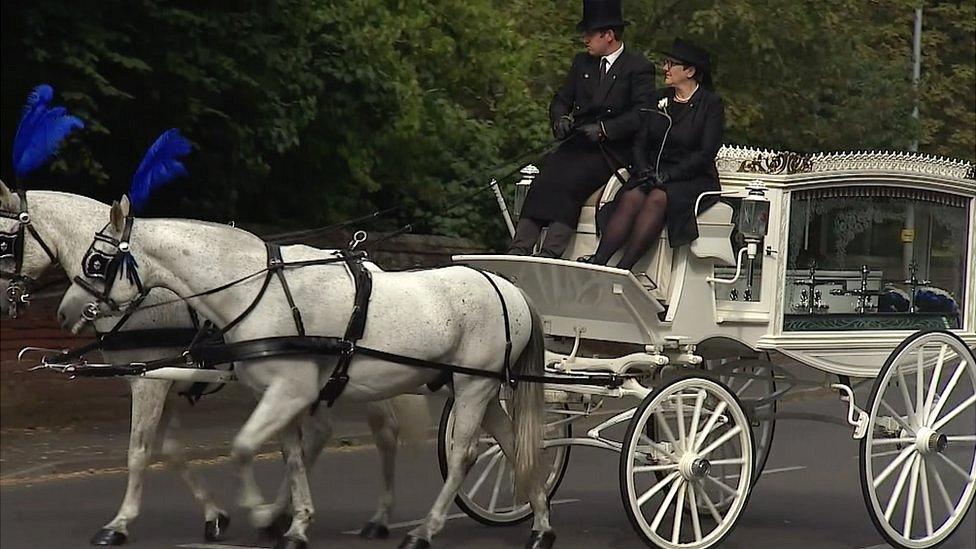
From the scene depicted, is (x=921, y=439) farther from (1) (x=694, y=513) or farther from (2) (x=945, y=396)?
(1) (x=694, y=513)

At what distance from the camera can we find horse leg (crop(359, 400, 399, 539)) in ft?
29.1

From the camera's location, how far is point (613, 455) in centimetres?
1312

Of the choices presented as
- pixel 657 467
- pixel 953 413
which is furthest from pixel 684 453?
pixel 953 413

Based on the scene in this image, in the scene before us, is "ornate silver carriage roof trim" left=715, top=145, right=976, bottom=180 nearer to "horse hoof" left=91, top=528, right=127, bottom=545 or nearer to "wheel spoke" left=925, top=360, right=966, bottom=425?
"wheel spoke" left=925, top=360, right=966, bottom=425

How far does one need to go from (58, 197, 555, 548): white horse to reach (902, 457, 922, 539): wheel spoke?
2136 mm

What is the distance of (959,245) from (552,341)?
109 inches

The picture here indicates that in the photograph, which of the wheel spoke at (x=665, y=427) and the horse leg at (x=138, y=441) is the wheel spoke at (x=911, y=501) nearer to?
the wheel spoke at (x=665, y=427)

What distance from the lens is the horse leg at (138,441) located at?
8.34 metres

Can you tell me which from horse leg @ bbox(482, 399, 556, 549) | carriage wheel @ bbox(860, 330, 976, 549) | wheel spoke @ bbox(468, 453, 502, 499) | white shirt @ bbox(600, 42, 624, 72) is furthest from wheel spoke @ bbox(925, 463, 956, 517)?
white shirt @ bbox(600, 42, 624, 72)

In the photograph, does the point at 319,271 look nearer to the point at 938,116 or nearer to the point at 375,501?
the point at 375,501

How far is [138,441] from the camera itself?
8.38 m

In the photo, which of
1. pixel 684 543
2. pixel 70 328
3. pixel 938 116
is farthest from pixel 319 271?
pixel 938 116

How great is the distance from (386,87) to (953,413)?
7.22 metres

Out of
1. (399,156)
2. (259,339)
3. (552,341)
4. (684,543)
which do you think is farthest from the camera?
(399,156)
